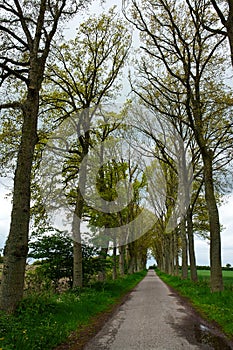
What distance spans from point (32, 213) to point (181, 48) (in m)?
10.8

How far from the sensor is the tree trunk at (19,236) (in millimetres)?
7969

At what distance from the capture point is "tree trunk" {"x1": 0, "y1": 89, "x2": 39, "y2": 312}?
7969mm

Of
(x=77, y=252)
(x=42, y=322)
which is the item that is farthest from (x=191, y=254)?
(x=42, y=322)

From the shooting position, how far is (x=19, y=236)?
827 centimetres

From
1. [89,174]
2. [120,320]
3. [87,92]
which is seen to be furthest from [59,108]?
Result: [120,320]

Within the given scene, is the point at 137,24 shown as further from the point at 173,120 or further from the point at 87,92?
the point at 173,120

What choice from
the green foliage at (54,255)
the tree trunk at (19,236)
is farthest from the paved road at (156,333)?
the green foliage at (54,255)

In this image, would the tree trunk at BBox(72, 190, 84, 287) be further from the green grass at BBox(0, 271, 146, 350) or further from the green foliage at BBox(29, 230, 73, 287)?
the green grass at BBox(0, 271, 146, 350)

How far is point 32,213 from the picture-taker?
663 inches

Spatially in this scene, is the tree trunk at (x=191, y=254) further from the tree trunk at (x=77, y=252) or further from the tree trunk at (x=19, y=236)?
the tree trunk at (x=19, y=236)

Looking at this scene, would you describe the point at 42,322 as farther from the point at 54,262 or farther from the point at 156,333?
the point at 54,262

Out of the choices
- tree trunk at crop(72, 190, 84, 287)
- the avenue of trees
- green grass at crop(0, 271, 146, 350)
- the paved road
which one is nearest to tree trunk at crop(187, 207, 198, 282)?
the avenue of trees

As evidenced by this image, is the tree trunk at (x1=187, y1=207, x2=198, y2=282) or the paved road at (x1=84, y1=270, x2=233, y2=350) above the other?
the tree trunk at (x1=187, y1=207, x2=198, y2=282)

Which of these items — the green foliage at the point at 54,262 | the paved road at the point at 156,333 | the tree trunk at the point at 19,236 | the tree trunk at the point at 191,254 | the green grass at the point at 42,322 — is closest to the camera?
the green grass at the point at 42,322
